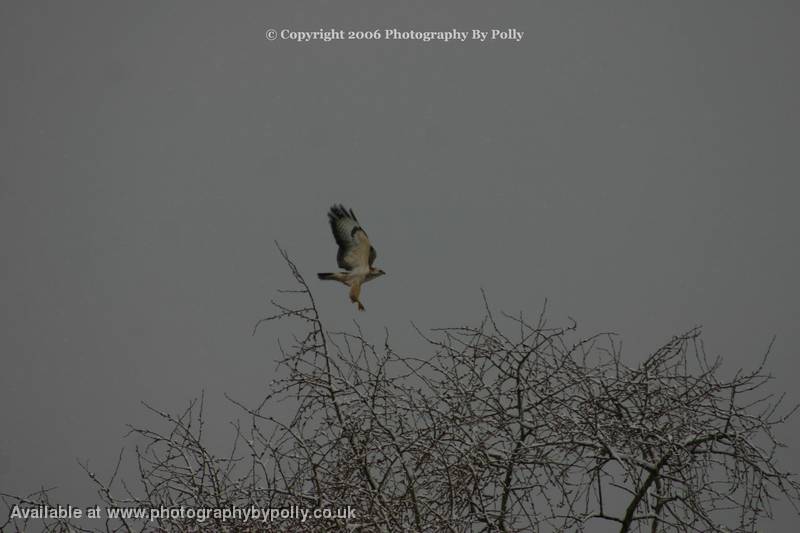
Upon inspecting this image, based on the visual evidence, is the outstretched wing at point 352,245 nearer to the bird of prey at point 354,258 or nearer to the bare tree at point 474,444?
the bird of prey at point 354,258

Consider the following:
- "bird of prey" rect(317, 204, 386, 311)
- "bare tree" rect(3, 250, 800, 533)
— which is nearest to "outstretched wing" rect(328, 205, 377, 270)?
"bird of prey" rect(317, 204, 386, 311)

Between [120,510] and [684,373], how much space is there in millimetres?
2431

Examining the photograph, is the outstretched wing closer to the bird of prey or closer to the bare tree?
the bird of prey

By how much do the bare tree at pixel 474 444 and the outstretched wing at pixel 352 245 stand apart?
2653 mm

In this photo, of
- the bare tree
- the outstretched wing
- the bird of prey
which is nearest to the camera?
the bare tree

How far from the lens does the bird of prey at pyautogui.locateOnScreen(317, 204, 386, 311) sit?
627 centimetres

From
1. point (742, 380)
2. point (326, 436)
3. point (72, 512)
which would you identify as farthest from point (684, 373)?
point (72, 512)

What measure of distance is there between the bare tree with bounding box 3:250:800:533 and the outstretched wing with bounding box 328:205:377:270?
2653 millimetres

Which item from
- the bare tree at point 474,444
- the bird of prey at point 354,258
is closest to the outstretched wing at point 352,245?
the bird of prey at point 354,258

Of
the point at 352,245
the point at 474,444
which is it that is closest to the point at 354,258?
the point at 352,245

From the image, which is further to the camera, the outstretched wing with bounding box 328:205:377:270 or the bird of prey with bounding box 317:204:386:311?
the outstretched wing with bounding box 328:205:377:270

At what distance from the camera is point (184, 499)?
3324mm

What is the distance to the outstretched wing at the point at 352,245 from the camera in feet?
21.4

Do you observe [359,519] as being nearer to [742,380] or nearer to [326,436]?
[326,436]
